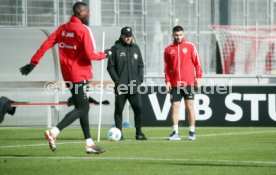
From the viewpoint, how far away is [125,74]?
712 inches

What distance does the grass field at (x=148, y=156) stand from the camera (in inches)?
447

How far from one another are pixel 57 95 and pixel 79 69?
1005 centimetres

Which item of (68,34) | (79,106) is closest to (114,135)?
(79,106)

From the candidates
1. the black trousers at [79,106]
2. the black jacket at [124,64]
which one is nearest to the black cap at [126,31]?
the black jacket at [124,64]

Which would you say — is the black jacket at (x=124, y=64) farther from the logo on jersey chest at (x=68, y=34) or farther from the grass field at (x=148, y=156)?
the logo on jersey chest at (x=68, y=34)

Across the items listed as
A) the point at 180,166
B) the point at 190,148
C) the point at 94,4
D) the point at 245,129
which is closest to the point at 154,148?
the point at 190,148

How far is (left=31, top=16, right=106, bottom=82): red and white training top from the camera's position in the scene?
44.7 feet

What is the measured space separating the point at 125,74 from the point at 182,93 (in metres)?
1.18

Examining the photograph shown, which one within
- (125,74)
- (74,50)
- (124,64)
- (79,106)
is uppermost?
(74,50)

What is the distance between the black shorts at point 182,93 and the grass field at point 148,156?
2.63ft

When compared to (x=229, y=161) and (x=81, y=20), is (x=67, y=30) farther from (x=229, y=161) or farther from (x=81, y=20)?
(x=229, y=161)

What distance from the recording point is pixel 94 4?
2333 centimetres

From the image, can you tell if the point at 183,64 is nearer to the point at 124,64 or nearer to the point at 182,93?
the point at 182,93

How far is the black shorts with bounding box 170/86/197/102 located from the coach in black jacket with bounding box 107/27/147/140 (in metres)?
0.71
